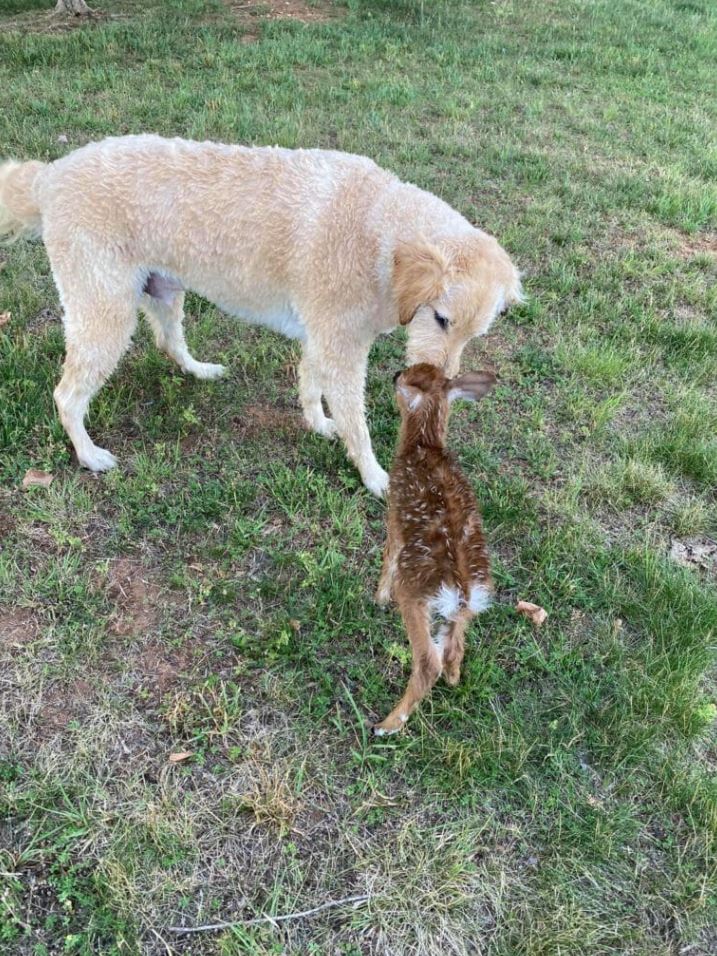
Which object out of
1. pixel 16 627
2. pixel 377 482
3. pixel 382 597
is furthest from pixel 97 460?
pixel 382 597

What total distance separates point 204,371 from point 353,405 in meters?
1.09

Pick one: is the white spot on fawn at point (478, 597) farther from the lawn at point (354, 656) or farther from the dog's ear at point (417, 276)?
the dog's ear at point (417, 276)

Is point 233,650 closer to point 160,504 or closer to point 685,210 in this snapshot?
point 160,504

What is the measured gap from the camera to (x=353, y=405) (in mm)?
3215

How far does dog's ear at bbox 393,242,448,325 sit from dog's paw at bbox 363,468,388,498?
0.86 meters

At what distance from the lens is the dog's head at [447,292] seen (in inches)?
104

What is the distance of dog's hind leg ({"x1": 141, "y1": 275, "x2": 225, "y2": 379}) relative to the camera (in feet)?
11.3

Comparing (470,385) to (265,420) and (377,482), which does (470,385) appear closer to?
(377,482)

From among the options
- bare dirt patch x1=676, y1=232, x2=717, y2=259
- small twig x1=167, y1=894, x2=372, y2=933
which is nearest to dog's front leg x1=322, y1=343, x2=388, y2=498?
small twig x1=167, y1=894, x2=372, y2=933

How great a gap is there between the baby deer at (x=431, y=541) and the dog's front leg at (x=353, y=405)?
564 mm

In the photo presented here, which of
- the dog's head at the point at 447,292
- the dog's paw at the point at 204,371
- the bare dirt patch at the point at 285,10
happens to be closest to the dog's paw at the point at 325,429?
the dog's paw at the point at 204,371

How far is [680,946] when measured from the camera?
2.02m

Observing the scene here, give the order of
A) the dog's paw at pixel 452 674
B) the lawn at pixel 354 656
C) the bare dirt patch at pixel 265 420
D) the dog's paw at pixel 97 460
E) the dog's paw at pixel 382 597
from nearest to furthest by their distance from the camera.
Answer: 1. the lawn at pixel 354 656
2. the dog's paw at pixel 452 674
3. the dog's paw at pixel 382 597
4. the dog's paw at pixel 97 460
5. the bare dirt patch at pixel 265 420

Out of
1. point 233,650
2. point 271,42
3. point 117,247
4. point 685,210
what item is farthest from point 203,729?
point 271,42
